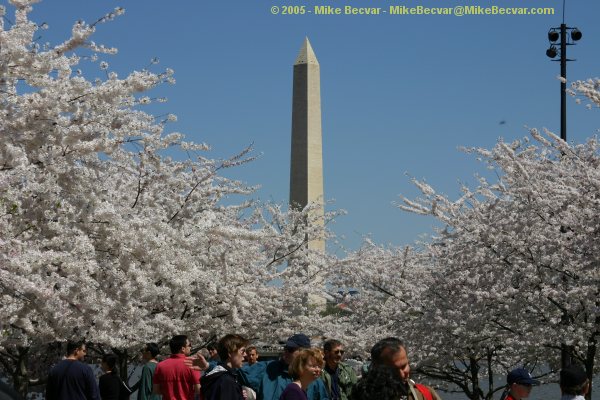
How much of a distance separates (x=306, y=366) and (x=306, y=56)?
28.2m

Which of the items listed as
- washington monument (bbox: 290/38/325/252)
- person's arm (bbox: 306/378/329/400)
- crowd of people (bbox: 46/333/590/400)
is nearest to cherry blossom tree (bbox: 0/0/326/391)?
crowd of people (bbox: 46/333/590/400)

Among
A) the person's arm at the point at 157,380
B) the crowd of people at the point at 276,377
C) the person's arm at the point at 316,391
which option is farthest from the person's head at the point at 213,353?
the person's arm at the point at 316,391

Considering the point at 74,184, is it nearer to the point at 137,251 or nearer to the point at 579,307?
the point at 137,251

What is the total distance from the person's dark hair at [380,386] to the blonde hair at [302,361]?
1963mm

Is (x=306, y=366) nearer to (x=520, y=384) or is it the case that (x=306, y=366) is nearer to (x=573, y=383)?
(x=520, y=384)

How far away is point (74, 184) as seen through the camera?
34.0 feet

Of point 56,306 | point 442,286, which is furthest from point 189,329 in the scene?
point 56,306

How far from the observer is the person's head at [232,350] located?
7.98 m

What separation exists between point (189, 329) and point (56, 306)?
6188 mm

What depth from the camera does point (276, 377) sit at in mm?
8062

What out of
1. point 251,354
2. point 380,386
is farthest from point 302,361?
point 251,354

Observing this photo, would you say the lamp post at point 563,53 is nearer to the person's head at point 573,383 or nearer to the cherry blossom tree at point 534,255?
the cherry blossom tree at point 534,255

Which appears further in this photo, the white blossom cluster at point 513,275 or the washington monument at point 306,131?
the washington monument at point 306,131

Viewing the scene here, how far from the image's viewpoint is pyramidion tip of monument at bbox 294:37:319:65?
34.8 metres
